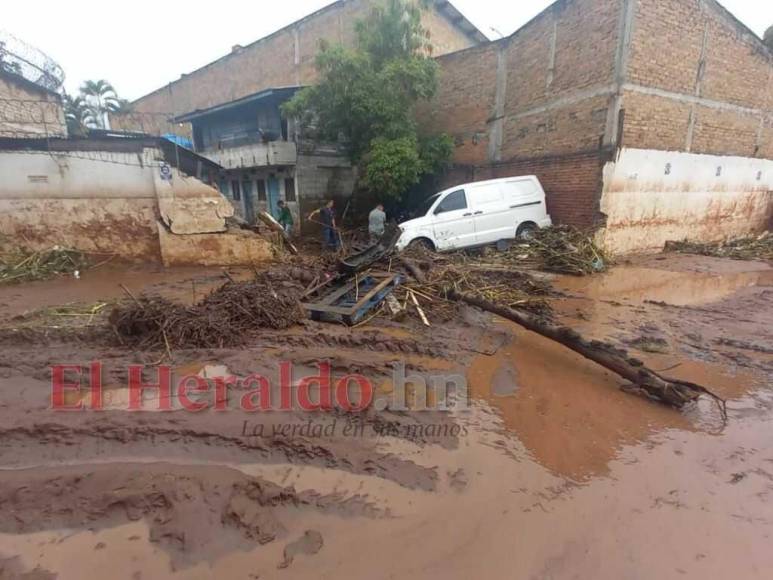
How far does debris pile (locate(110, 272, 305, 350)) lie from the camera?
4.32m

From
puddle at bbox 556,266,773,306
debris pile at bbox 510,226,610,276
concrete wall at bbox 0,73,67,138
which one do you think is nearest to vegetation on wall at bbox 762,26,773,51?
puddle at bbox 556,266,773,306

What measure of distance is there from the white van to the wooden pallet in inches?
117

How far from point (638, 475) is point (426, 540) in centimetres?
147

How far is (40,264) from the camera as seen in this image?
26.7 ft

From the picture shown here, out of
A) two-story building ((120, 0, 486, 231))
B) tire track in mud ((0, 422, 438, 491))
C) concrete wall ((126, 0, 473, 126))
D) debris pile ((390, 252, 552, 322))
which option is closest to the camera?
tire track in mud ((0, 422, 438, 491))

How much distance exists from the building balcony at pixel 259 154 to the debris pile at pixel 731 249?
11.7m

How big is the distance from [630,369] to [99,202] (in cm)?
1018

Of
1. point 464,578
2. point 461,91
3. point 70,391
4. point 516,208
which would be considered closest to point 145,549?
point 464,578

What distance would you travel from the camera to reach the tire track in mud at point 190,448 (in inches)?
103

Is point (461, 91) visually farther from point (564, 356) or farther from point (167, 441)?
point (167, 441)

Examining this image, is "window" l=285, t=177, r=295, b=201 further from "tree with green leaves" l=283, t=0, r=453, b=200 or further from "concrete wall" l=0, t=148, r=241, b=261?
Answer: "concrete wall" l=0, t=148, r=241, b=261

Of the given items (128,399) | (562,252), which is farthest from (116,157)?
(562,252)

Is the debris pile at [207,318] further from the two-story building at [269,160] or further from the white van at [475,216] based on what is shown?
the two-story building at [269,160]

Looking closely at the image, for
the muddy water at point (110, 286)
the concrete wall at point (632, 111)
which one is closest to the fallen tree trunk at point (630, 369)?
the muddy water at point (110, 286)
